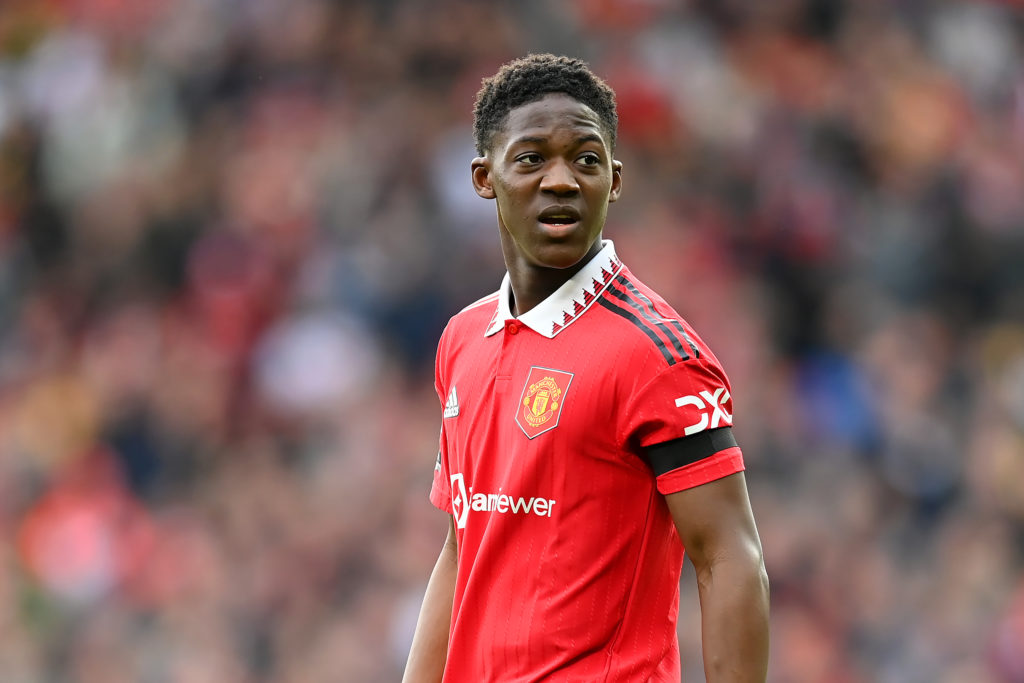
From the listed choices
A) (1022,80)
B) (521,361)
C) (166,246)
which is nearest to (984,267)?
(1022,80)

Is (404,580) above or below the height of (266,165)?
below

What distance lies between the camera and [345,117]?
9.76 m

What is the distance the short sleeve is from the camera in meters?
2.71

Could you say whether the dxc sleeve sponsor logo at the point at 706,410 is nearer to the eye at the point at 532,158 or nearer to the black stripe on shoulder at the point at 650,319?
the black stripe on shoulder at the point at 650,319

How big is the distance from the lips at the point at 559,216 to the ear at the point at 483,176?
18 cm

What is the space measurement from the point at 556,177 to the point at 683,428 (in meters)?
0.57

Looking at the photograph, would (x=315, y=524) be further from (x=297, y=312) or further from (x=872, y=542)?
(x=872, y=542)

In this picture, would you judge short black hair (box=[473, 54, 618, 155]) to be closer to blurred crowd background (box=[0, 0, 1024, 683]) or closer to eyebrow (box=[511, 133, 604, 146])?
eyebrow (box=[511, 133, 604, 146])

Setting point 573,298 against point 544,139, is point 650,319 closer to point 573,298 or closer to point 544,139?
point 573,298

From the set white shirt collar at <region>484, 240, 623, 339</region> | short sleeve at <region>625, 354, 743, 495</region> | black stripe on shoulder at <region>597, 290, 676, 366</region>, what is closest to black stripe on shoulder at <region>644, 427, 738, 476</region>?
short sleeve at <region>625, 354, 743, 495</region>

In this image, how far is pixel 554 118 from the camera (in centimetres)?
292

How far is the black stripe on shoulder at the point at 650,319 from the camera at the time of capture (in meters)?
2.78

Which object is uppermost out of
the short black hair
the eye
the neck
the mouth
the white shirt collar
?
the short black hair

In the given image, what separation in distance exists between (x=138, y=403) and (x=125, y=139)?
7.05 ft
